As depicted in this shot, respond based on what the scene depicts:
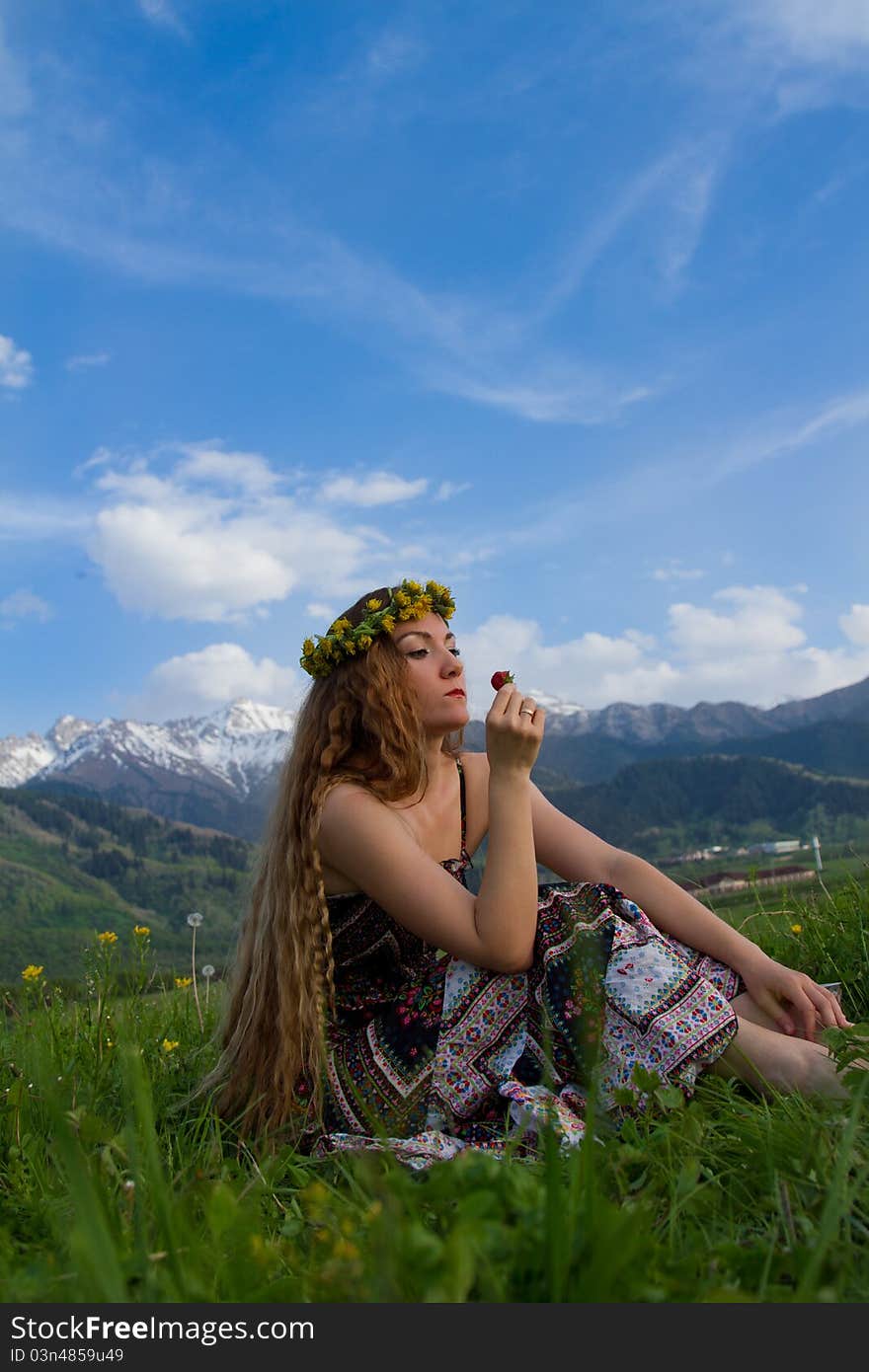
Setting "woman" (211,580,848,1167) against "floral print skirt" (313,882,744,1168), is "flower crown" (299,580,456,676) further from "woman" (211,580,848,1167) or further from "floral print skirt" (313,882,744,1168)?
"floral print skirt" (313,882,744,1168)

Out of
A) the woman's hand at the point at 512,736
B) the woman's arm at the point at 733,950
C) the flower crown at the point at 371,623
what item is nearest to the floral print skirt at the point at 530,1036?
the woman's arm at the point at 733,950

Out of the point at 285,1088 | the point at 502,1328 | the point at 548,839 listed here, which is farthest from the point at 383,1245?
the point at 548,839

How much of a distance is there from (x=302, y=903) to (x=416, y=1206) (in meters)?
2.09

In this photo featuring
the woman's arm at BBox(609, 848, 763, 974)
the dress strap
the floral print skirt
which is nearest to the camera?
the floral print skirt

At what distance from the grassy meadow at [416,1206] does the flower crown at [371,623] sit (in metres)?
1.43

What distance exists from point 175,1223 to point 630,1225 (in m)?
0.74

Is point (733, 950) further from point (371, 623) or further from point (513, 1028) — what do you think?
point (371, 623)

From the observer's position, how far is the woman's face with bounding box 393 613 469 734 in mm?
4309

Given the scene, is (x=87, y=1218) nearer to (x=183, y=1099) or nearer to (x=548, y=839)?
(x=183, y=1099)

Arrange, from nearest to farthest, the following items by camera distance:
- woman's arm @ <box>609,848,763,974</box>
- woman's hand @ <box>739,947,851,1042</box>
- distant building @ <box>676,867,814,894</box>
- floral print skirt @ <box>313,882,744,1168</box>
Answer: floral print skirt @ <box>313,882,744,1168</box>, woman's hand @ <box>739,947,851,1042</box>, woman's arm @ <box>609,848,763,974</box>, distant building @ <box>676,867,814,894</box>

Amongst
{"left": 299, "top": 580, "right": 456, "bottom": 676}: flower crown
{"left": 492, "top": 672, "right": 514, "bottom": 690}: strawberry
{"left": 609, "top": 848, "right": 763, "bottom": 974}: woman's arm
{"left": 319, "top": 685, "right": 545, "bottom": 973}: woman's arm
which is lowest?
{"left": 609, "top": 848, "right": 763, "bottom": 974}: woman's arm

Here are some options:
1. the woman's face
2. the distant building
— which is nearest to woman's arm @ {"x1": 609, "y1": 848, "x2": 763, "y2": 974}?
the woman's face

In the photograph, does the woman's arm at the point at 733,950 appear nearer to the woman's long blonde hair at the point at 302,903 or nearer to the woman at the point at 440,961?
the woman at the point at 440,961

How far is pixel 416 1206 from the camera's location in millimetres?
1874
